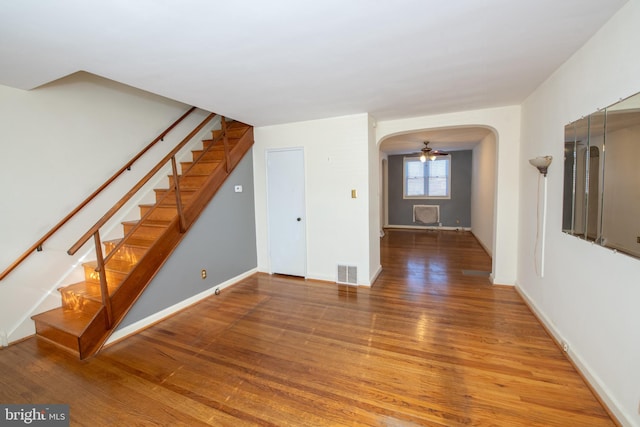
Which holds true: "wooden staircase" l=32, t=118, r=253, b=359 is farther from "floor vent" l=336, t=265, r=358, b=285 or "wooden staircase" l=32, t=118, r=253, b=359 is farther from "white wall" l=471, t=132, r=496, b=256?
"white wall" l=471, t=132, r=496, b=256

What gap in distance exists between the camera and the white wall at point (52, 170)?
264 centimetres

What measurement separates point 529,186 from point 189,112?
4911mm

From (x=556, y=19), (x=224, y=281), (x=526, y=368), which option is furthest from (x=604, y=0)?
(x=224, y=281)

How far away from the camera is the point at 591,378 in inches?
75.8

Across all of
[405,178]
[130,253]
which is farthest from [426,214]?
[130,253]

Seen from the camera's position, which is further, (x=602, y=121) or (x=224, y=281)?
(x=224, y=281)

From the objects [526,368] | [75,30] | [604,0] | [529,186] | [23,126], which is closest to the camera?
[604,0]

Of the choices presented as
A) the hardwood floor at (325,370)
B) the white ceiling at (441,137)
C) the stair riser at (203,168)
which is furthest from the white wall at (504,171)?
the stair riser at (203,168)

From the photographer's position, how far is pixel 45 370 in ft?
7.45

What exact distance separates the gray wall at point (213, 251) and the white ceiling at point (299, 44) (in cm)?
154

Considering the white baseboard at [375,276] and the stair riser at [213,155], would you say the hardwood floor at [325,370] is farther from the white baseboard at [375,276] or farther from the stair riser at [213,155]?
the stair riser at [213,155]

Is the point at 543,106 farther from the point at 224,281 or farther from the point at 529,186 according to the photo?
the point at 224,281

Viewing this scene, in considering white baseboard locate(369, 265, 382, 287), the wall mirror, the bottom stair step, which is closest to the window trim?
white baseboard locate(369, 265, 382, 287)

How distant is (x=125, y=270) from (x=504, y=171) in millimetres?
4880
